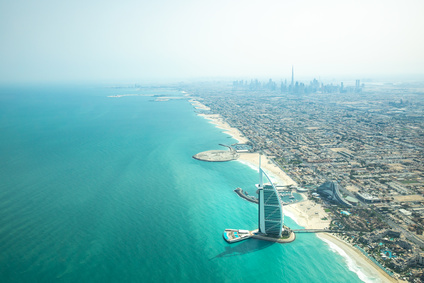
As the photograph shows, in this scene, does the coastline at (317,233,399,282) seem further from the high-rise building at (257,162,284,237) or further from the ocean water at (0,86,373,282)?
the high-rise building at (257,162,284,237)

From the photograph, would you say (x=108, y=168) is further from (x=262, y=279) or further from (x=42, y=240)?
(x=262, y=279)

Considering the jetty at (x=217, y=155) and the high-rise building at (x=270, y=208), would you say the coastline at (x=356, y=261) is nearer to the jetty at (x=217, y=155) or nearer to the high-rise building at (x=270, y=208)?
the high-rise building at (x=270, y=208)

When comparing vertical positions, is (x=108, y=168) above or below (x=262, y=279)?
above

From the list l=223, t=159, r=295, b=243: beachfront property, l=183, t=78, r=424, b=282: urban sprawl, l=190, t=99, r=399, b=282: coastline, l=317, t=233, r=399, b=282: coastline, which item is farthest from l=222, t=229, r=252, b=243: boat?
l=183, t=78, r=424, b=282: urban sprawl

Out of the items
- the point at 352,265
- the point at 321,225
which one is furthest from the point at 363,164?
the point at 352,265

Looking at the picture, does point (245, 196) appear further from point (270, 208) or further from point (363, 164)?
point (363, 164)

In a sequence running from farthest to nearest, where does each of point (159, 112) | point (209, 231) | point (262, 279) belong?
point (159, 112) → point (209, 231) → point (262, 279)

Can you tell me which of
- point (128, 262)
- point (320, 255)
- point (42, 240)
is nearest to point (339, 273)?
point (320, 255)

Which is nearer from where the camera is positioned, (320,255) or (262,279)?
(262,279)
